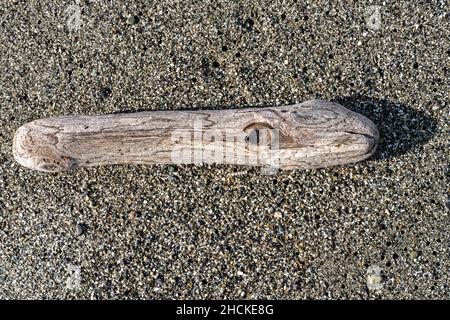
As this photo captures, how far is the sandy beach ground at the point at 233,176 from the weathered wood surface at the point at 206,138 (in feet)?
0.58

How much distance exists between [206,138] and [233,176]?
37 cm

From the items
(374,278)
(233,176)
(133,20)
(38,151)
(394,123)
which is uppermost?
(133,20)

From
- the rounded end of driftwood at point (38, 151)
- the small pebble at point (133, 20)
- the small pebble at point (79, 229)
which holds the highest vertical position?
the small pebble at point (133, 20)

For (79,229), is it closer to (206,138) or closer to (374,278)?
(206,138)

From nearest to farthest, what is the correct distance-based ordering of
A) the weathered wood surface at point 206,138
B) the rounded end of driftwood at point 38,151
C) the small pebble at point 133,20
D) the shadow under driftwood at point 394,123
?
the weathered wood surface at point 206,138, the rounded end of driftwood at point 38,151, the shadow under driftwood at point 394,123, the small pebble at point 133,20

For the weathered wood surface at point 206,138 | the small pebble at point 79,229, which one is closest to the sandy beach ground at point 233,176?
the small pebble at point 79,229

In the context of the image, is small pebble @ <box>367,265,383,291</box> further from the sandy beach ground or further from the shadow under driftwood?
the shadow under driftwood

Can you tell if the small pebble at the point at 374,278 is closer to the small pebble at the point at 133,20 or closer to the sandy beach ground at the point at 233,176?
the sandy beach ground at the point at 233,176

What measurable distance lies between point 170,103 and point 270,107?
28.2 inches

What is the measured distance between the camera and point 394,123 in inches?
120

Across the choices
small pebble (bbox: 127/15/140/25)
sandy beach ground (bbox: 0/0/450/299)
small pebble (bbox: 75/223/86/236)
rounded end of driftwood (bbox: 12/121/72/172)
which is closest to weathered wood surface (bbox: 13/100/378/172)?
rounded end of driftwood (bbox: 12/121/72/172)

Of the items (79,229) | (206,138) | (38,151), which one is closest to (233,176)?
(206,138)

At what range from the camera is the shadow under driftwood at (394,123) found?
9.92 ft

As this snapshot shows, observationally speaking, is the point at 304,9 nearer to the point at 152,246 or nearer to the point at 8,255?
the point at 152,246
